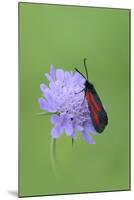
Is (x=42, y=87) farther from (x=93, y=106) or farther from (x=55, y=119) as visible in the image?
(x=93, y=106)

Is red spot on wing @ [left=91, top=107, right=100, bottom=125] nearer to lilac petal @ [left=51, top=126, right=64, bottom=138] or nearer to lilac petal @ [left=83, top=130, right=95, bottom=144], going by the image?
lilac petal @ [left=83, top=130, right=95, bottom=144]

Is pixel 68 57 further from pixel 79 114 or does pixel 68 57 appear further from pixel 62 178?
pixel 62 178

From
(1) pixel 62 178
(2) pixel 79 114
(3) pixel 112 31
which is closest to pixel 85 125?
(2) pixel 79 114

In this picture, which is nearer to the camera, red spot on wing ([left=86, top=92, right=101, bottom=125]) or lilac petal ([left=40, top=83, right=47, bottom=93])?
lilac petal ([left=40, top=83, right=47, bottom=93])

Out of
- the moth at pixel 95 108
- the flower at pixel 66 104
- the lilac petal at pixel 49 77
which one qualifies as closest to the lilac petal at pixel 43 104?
the flower at pixel 66 104

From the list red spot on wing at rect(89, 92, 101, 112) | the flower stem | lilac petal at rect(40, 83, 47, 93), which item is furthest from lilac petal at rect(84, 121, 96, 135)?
lilac petal at rect(40, 83, 47, 93)

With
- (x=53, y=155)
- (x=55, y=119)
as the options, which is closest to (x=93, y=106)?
(x=55, y=119)

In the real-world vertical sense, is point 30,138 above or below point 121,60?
below
